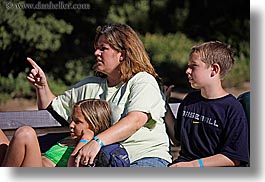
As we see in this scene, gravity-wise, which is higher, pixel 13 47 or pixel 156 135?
pixel 13 47

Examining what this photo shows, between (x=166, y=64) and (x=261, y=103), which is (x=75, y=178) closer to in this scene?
(x=166, y=64)

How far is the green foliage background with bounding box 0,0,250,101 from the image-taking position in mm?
3654

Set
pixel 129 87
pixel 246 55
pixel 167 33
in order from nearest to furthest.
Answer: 1. pixel 129 87
2. pixel 246 55
3. pixel 167 33

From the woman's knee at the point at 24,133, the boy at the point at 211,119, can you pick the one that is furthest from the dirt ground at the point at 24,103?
the woman's knee at the point at 24,133

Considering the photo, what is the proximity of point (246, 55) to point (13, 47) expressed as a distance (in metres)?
1.54

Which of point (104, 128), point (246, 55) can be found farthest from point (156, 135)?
point (246, 55)

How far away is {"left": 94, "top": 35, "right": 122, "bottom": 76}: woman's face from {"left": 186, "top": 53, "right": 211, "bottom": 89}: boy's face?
0.45 m

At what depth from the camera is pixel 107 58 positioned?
3.49m

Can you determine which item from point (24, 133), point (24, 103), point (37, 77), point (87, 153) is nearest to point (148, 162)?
point (87, 153)

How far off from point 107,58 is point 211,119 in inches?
29.1

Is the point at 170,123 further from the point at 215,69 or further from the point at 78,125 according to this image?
the point at 78,125

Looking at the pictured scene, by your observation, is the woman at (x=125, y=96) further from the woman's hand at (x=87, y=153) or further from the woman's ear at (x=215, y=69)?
the woman's ear at (x=215, y=69)

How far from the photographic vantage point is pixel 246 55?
364cm

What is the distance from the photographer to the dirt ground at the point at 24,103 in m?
3.64
